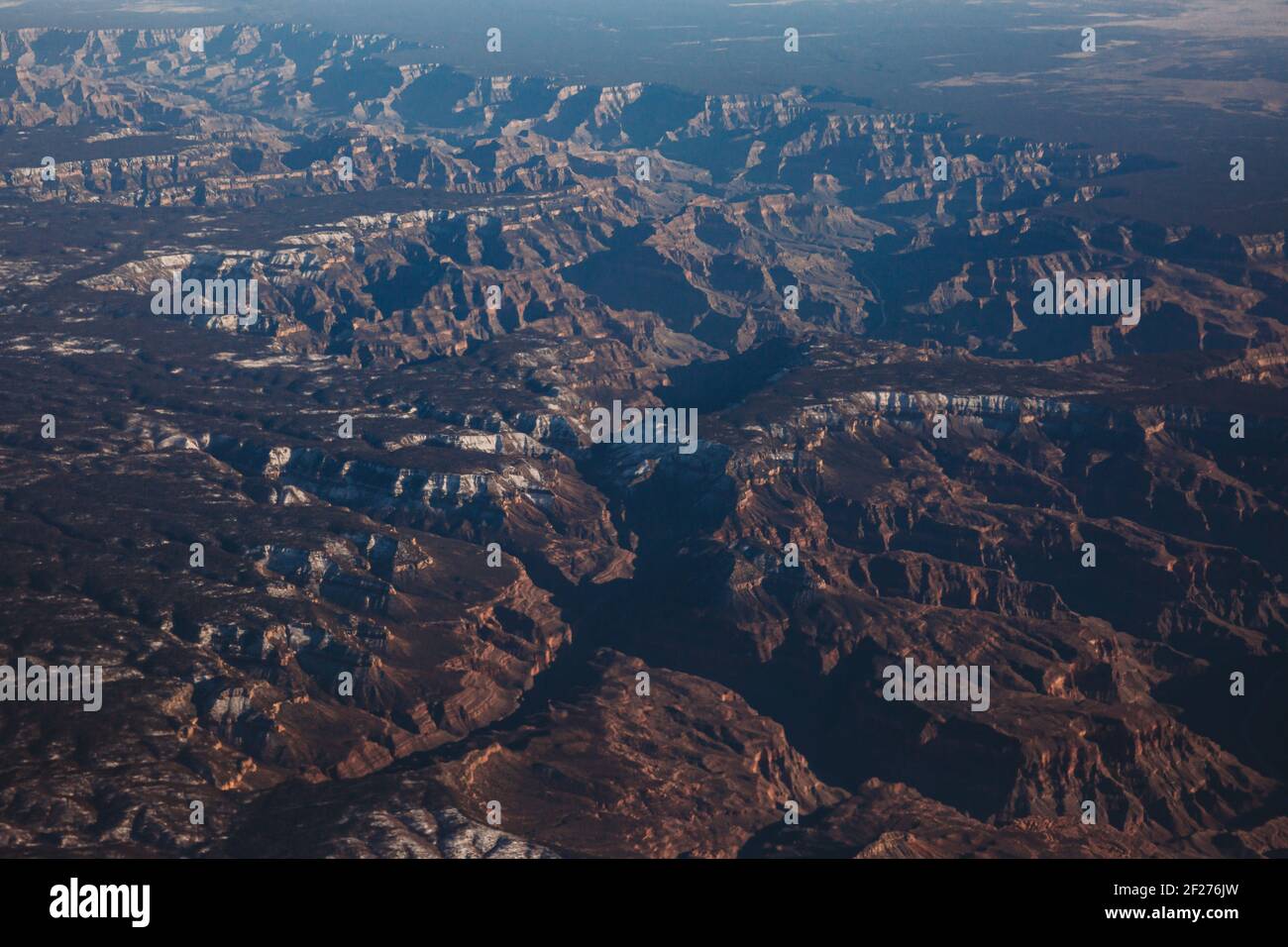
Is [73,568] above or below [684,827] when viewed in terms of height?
above

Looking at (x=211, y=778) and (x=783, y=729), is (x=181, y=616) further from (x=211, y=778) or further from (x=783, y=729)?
(x=783, y=729)

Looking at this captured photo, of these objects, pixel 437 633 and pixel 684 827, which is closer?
pixel 684 827

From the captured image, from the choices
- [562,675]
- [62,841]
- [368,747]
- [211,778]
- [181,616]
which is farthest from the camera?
[562,675]

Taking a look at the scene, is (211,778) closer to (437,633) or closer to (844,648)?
(437,633)

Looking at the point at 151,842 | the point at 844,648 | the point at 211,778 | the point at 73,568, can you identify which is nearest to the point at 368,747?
the point at 211,778

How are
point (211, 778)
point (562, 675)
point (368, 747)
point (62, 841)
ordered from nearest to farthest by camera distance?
point (62, 841) < point (211, 778) < point (368, 747) < point (562, 675)

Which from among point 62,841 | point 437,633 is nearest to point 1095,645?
point 437,633

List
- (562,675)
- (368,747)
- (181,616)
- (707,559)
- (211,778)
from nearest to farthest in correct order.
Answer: (211,778), (368,747), (181,616), (562,675), (707,559)

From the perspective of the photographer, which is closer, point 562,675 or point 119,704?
point 119,704

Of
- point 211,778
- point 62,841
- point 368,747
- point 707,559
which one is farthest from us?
point 707,559
